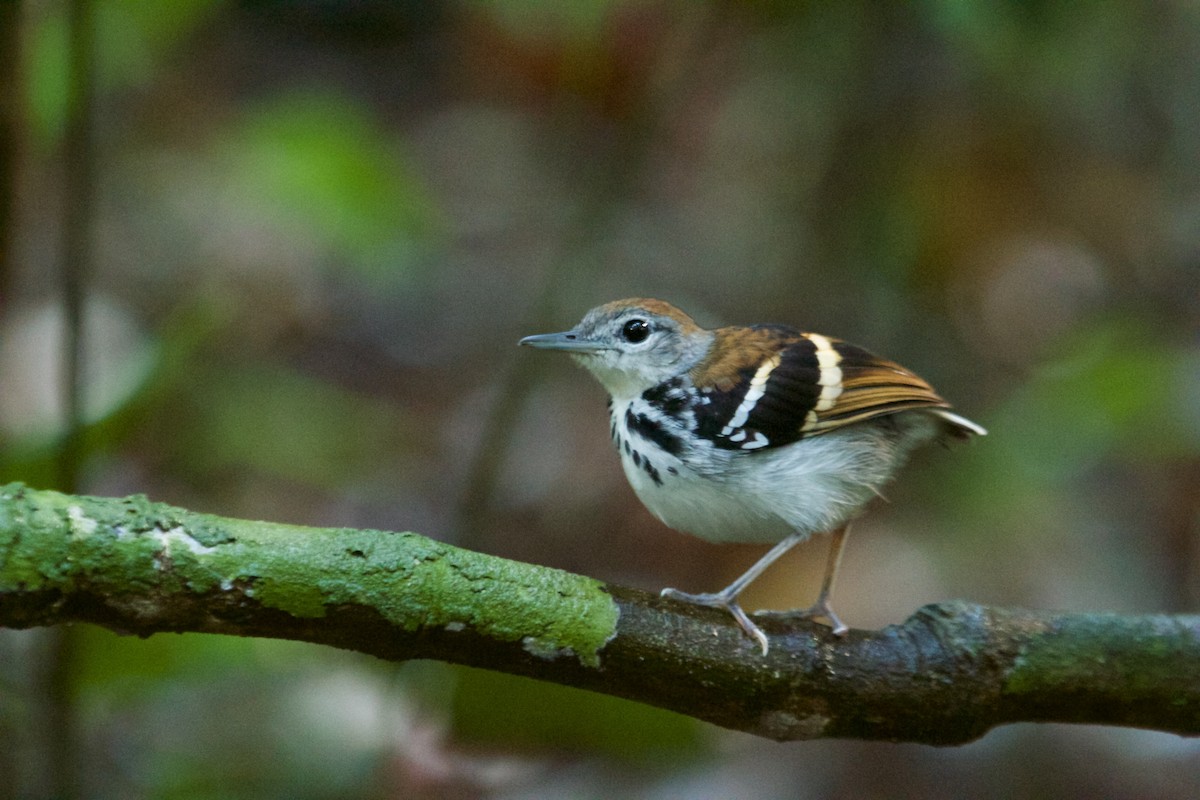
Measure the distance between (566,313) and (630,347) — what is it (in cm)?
358

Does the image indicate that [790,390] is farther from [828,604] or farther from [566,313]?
[566,313]

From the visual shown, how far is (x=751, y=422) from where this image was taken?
3416mm

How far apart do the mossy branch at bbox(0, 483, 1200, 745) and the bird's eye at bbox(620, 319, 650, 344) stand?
1064 millimetres

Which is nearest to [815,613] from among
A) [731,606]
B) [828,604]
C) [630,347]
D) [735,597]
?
[828,604]

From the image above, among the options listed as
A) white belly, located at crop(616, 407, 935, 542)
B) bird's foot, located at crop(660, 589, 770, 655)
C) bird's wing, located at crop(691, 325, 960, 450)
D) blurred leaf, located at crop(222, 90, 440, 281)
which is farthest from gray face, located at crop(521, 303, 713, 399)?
blurred leaf, located at crop(222, 90, 440, 281)

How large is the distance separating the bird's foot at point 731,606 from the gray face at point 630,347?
2.56ft

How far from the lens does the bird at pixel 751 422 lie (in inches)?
133

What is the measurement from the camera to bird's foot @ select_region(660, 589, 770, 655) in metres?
2.88

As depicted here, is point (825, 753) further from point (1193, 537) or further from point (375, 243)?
point (375, 243)

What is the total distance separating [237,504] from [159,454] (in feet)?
1.51

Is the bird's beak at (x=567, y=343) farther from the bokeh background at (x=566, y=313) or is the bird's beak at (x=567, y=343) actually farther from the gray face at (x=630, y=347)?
the bokeh background at (x=566, y=313)

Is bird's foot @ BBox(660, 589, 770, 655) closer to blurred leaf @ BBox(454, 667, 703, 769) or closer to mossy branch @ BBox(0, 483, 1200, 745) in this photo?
mossy branch @ BBox(0, 483, 1200, 745)

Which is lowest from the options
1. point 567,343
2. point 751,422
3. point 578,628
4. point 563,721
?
point 563,721

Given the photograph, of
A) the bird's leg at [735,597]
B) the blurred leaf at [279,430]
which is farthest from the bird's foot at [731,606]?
the blurred leaf at [279,430]
